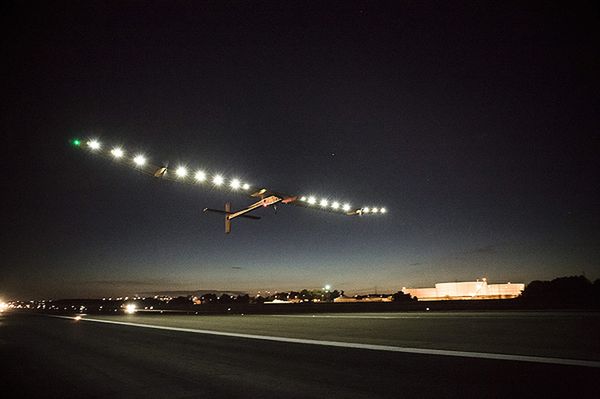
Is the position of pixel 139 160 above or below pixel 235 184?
above

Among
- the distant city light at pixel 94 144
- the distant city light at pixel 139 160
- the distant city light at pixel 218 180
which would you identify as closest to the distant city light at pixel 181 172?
the distant city light at pixel 218 180

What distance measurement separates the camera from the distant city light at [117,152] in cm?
2011

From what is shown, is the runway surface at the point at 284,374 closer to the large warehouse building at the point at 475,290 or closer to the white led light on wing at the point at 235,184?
the white led light on wing at the point at 235,184

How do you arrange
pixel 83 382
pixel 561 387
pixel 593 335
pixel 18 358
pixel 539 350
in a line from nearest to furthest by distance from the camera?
1. pixel 561 387
2. pixel 83 382
3. pixel 539 350
4. pixel 18 358
5. pixel 593 335

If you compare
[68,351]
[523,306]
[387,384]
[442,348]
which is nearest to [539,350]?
[442,348]

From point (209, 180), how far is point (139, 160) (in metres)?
4.82

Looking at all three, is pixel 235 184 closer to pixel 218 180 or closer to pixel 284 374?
pixel 218 180

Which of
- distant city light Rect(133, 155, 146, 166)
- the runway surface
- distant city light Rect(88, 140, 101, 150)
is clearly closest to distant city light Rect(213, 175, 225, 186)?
distant city light Rect(133, 155, 146, 166)

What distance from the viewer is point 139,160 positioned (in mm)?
21344

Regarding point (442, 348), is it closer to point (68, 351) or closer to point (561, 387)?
point (561, 387)

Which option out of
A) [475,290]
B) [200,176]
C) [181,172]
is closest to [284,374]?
[181,172]

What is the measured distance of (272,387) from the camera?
6.08 metres

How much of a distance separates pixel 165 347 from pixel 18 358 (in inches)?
141

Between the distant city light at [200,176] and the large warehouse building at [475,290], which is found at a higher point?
the distant city light at [200,176]
